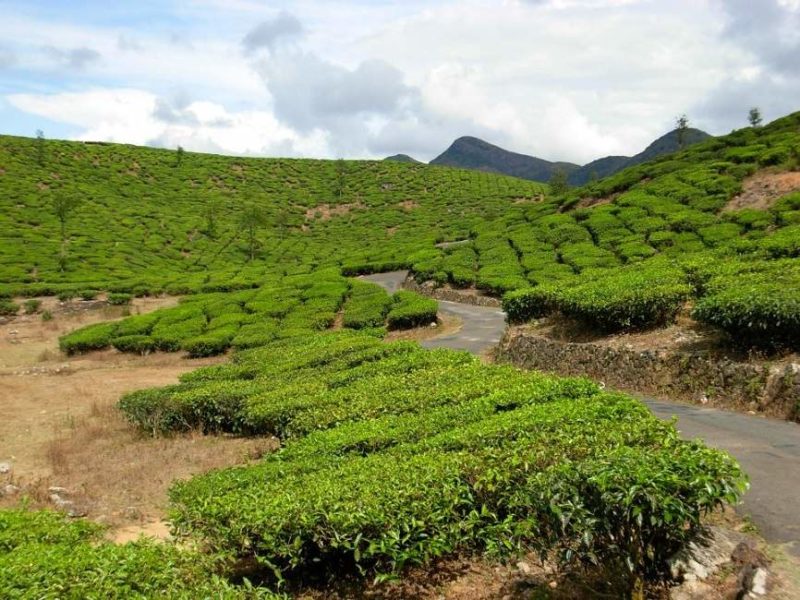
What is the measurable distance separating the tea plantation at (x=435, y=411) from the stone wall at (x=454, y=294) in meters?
0.69

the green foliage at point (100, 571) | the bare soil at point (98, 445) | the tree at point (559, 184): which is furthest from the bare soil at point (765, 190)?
the green foliage at point (100, 571)

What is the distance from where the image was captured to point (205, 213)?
72438mm

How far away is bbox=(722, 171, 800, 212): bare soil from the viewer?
33844mm

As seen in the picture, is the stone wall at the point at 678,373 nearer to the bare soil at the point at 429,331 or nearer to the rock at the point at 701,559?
the rock at the point at 701,559

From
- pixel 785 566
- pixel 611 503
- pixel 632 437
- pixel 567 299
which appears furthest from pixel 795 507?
pixel 567 299

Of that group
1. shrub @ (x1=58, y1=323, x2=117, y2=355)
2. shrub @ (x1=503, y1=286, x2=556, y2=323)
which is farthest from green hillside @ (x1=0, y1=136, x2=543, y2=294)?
shrub @ (x1=503, y1=286, x2=556, y2=323)

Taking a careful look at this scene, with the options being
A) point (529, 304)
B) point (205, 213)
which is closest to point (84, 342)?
point (529, 304)

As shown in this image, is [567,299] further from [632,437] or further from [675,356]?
[632,437]

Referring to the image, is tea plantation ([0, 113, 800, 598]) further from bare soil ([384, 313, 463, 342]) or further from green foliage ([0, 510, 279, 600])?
bare soil ([384, 313, 463, 342])

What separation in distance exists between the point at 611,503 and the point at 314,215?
76.7 metres

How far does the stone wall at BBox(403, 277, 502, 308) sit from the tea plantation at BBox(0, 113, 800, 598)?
0.69 m

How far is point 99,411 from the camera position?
16641 millimetres

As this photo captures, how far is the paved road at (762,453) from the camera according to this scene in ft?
21.1

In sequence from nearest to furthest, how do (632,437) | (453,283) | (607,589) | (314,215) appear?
(607,589), (632,437), (453,283), (314,215)
